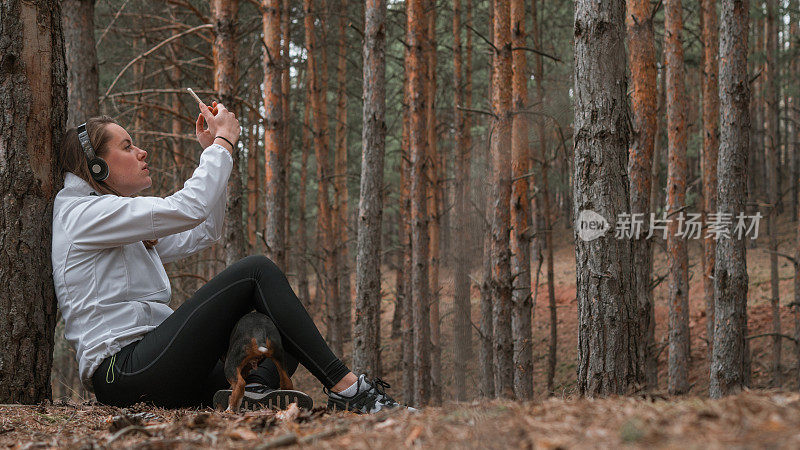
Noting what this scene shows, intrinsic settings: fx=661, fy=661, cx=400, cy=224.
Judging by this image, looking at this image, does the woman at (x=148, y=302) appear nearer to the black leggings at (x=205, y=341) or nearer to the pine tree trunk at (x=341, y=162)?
the black leggings at (x=205, y=341)

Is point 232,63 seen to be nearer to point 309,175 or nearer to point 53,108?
point 53,108

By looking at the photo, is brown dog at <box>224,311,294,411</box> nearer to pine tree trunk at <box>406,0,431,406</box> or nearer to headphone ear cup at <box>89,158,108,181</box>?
headphone ear cup at <box>89,158,108,181</box>

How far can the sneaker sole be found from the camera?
10.2ft

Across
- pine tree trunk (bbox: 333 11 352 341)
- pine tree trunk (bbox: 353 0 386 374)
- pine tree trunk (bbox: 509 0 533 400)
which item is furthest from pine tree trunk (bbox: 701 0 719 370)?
pine tree trunk (bbox: 333 11 352 341)

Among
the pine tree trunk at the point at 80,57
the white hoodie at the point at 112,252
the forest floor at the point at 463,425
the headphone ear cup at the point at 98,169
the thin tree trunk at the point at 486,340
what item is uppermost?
the pine tree trunk at the point at 80,57

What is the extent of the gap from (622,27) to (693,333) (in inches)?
441

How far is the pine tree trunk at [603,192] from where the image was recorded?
357 centimetres

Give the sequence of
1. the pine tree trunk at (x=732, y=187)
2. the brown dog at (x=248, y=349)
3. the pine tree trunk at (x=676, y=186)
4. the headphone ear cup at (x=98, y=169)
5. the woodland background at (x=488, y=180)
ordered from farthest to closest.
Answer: the pine tree trunk at (x=676, y=186), the pine tree trunk at (x=732, y=187), the woodland background at (x=488, y=180), the headphone ear cup at (x=98, y=169), the brown dog at (x=248, y=349)

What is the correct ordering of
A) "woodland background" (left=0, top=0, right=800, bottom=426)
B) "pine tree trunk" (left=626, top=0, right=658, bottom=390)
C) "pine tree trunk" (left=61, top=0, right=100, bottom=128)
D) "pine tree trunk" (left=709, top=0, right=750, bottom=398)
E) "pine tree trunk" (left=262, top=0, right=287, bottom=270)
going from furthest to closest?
"pine tree trunk" (left=262, top=0, right=287, bottom=270), "pine tree trunk" (left=709, top=0, right=750, bottom=398), "pine tree trunk" (left=626, top=0, right=658, bottom=390), "pine tree trunk" (left=61, top=0, right=100, bottom=128), "woodland background" (left=0, top=0, right=800, bottom=426)

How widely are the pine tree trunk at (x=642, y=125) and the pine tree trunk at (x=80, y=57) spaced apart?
5143mm

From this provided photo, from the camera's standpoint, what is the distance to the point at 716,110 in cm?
1066

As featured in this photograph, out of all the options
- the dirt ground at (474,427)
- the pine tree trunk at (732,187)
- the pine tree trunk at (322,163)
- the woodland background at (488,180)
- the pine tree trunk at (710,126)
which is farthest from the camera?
the pine tree trunk at (322,163)

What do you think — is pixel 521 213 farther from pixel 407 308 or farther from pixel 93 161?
pixel 93 161

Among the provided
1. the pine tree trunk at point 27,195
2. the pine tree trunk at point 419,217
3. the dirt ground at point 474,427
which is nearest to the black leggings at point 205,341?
the dirt ground at point 474,427
